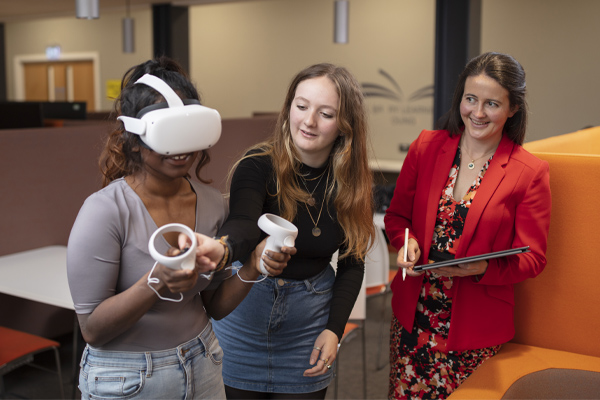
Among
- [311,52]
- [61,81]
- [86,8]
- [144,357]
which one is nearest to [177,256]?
[144,357]

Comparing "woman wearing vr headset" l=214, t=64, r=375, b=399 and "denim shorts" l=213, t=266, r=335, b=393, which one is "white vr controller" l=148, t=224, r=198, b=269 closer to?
"woman wearing vr headset" l=214, t=64, r=375, b=399

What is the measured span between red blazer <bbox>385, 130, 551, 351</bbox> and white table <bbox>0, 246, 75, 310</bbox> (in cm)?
135

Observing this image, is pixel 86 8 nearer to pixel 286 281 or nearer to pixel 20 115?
pixel 20 115

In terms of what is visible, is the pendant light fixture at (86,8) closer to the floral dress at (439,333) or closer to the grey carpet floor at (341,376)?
the grey carpet floor at (341,376)

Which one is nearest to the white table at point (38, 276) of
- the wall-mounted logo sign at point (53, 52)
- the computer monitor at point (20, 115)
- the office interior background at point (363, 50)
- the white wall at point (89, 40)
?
the office interior background at point (363, 50)

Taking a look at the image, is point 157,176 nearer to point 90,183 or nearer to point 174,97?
point 174,97

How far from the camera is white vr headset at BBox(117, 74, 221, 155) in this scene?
102 cm

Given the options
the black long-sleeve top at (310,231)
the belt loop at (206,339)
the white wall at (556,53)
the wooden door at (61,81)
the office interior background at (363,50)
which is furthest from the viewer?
the wooden door at (61,81)

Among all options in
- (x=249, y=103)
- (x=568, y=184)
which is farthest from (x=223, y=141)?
(x=249, y=103)

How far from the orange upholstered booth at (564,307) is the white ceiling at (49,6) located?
6908 millimetres

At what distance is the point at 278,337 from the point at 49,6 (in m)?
9.46

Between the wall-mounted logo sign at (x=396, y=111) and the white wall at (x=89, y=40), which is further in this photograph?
the white wall at (x=89, y=40)

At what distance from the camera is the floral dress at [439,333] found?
5.46 ft

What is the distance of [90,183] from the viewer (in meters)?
3.67
